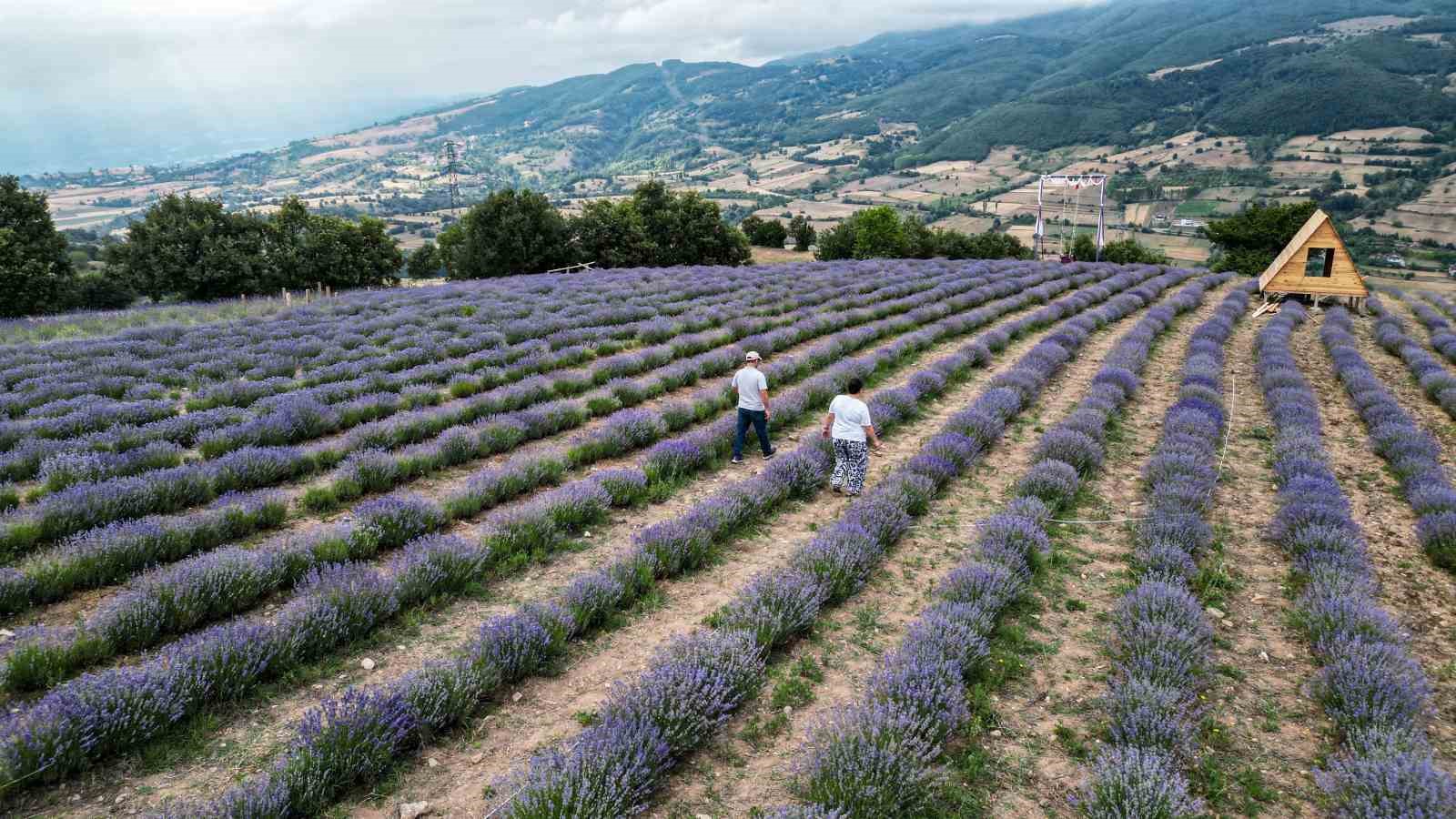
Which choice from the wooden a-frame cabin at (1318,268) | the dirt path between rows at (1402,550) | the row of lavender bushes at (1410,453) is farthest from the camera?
the wooden a-frame cabin at (1318,268)

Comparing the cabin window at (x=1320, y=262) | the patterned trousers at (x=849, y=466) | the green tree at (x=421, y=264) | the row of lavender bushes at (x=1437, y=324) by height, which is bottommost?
the row of lavender bushes at (x=1437, y=324)

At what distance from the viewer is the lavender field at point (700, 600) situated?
338 cm

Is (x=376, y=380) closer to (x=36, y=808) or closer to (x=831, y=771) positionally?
(x=36, y=808)

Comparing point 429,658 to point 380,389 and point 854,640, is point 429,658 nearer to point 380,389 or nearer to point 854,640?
point 854,640

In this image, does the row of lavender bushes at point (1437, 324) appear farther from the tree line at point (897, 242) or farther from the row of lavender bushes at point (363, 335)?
the tree line at point (897, 242)

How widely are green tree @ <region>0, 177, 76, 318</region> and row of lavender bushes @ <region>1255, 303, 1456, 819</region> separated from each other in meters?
36.1

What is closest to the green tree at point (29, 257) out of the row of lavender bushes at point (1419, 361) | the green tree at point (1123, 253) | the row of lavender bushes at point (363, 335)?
the row of lavender bushes at point (363, 335)

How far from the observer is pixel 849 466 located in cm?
750

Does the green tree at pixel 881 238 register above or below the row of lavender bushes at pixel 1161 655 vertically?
above

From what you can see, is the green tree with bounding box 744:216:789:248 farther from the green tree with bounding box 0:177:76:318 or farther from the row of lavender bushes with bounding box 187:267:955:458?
the green tree with bounding box 0:177:76:318

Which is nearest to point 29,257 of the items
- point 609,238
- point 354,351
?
point 609,238

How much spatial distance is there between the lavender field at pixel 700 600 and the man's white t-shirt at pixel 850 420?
2.00 ft

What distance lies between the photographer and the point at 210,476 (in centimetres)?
664

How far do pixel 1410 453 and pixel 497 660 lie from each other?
10835 millimetres
